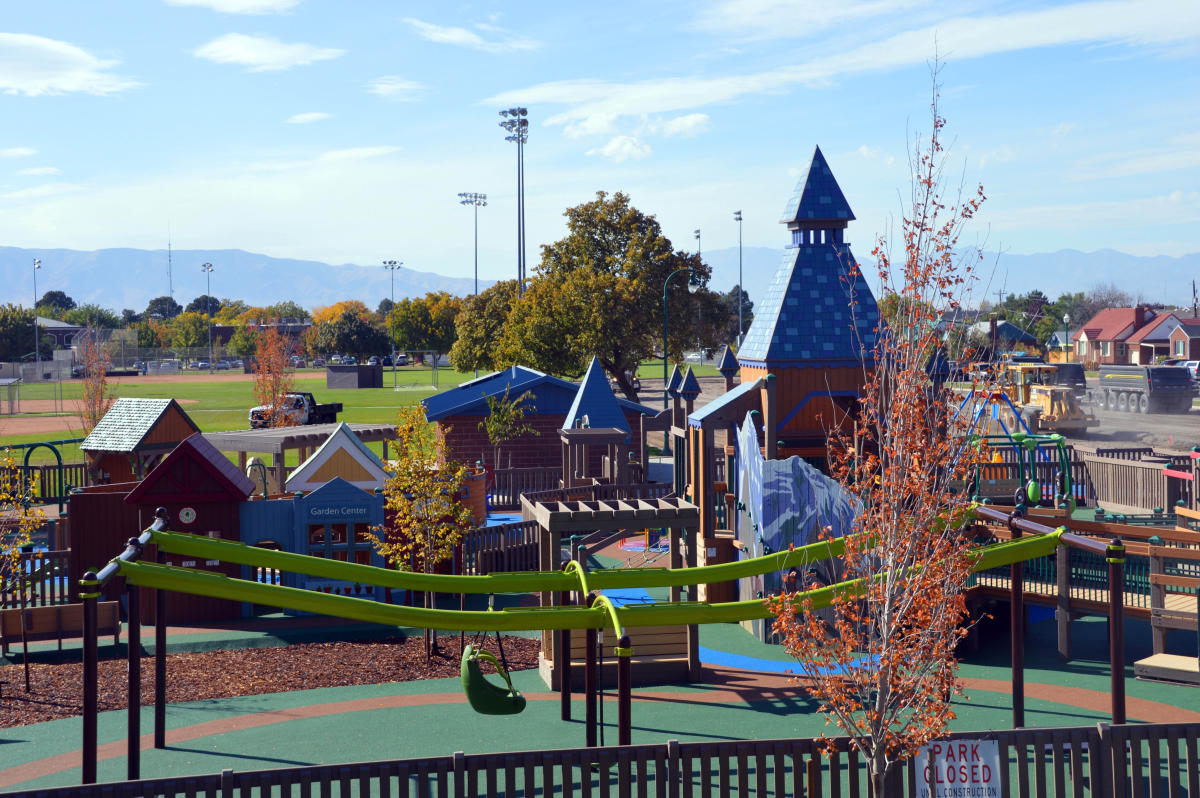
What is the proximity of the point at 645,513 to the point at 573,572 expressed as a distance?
2.87m

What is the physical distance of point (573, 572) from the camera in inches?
466

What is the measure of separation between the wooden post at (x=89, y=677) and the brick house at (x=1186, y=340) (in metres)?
91.6

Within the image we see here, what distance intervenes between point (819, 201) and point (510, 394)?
14.5 metres

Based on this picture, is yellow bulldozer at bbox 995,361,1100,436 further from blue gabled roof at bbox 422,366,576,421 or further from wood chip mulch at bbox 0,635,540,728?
wood chip mulch at bbox 0,635,540,728

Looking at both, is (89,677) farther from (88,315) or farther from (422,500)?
(88,315)

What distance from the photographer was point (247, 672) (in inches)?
588

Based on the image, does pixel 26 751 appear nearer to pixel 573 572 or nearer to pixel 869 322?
pixel 573 572

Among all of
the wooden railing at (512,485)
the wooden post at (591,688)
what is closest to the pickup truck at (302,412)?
the wooden railing at (512,485)

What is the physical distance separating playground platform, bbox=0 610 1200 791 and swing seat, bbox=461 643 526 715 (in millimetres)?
1380

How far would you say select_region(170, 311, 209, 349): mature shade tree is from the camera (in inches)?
6112

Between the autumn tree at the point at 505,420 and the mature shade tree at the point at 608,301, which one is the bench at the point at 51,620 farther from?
the mature shade tree at the point at 608,301

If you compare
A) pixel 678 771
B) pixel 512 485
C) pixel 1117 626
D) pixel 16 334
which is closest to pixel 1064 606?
pixel 1117 626

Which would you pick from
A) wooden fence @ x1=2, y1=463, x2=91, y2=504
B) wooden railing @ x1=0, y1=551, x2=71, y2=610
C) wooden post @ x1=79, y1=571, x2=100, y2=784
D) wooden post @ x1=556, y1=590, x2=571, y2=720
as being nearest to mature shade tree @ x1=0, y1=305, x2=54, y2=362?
wooden fence @ x1=2, y1=463, x2=91, y2=504

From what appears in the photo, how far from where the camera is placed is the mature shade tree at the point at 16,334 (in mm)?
114188
